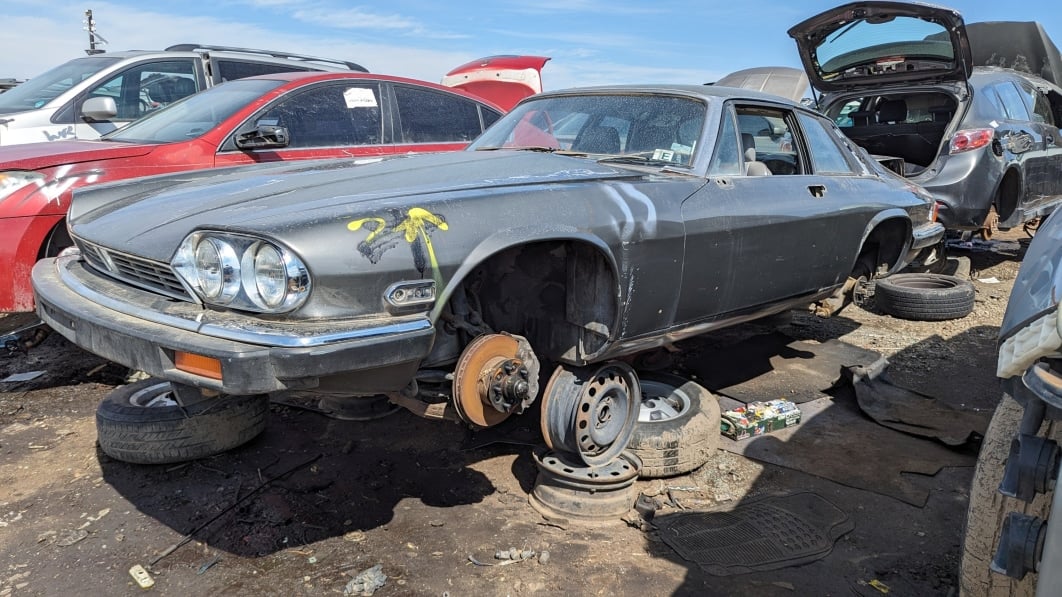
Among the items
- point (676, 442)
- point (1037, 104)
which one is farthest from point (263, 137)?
point (1037, 104)

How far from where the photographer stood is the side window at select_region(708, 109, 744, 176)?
3.31 metres

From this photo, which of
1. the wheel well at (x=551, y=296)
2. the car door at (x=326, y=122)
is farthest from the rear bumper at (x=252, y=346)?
the car door at (x=326, y=122)

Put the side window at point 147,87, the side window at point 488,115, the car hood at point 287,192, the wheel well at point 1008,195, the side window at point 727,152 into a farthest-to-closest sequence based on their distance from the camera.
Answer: the wheel well at point 1008,195
the side window at point 488,115
the side window at point 147,87
the side window at point 727,152
the car hood at point 287,192

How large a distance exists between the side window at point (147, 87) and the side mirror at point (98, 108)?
35cm

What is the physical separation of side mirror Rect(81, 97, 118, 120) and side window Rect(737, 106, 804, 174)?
4.25m

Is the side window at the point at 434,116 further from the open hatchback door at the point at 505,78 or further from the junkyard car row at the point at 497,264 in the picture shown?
the open hatchback door at the point at 505,78

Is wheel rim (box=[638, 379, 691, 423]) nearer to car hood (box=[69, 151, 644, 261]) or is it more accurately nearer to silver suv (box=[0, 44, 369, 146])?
car hood (box=[69, 151, 644, 261])

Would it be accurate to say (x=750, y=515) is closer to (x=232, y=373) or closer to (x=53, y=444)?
(x=232, y=373)

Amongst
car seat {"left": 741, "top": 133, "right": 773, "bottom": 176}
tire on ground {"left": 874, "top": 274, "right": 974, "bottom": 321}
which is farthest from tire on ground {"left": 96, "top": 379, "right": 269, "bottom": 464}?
tire on ground {"left": 874, "top": 274, "right": 974, "bottom": 321}

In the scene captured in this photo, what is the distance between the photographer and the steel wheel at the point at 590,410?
9.45ft

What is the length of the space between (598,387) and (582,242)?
648 mm

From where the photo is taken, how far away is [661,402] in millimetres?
3592

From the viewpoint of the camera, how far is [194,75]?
243 inches

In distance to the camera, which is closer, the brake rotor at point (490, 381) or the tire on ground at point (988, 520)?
the tire on ground at point (988, 520)
